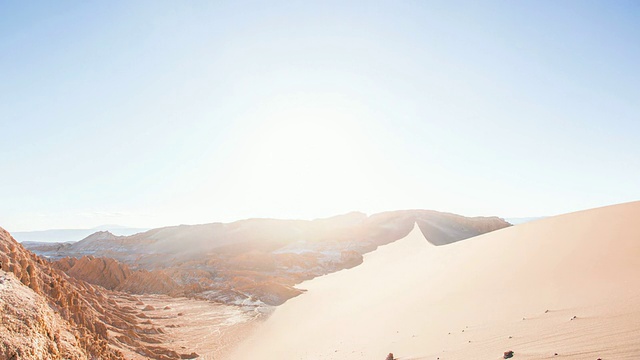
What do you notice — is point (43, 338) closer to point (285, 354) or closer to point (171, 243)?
point (285, 354)

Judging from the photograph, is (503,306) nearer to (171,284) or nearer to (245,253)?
(171,284)

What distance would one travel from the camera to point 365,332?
28.2 feet

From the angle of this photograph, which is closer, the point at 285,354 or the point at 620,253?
the point at 620,253

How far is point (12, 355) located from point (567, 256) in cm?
1072

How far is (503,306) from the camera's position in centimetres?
673

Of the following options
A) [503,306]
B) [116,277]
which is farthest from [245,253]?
[503,306]

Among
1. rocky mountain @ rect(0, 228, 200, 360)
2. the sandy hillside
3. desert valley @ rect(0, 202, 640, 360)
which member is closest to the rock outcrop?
desert valley @ rect(0, 202, 640, 360)

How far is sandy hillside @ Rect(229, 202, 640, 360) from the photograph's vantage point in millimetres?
4582

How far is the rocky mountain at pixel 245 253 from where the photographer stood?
74.6ft

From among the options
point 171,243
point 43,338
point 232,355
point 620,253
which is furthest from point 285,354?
point 171,243

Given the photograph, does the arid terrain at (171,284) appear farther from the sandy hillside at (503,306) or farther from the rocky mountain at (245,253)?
the sandy hillside at (503,306)

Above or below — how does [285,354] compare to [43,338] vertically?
below

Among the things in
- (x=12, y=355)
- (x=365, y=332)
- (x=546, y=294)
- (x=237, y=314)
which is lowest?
(x=237, y=314)

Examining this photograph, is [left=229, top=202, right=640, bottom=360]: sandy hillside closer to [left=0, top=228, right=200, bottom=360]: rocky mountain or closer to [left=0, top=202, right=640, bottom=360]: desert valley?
[left=0, top=202, right=640, bottom=360]: desert valley
